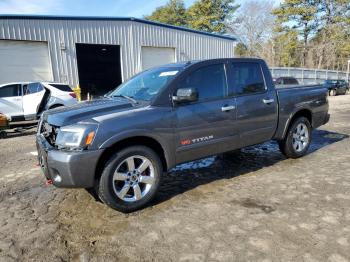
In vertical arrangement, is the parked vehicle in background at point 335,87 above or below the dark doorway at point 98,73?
below

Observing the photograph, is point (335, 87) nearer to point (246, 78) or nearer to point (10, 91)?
point (10, 91)

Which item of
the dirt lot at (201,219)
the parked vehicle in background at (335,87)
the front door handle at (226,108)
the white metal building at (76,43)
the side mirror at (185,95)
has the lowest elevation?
the parked vehicle in background at (335,87)

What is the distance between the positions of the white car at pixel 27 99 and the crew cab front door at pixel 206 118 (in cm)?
816

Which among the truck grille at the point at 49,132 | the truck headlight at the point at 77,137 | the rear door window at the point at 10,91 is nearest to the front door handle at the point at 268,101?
the truck headlight at the point at 77,137

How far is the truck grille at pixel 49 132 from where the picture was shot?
387 centimetres

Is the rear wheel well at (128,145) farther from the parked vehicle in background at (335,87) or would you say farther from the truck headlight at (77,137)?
the parked vehicle in background at (335,87)

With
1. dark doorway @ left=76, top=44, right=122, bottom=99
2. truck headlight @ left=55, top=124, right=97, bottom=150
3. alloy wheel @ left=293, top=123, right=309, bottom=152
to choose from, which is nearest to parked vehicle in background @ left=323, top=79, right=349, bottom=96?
dark doorway @ left=76, top=44, right=122, bottom=99

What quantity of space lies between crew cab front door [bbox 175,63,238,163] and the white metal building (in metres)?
13.8

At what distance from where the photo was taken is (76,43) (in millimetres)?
17328

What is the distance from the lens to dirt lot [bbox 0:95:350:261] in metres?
3.07

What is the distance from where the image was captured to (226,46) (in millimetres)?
23969

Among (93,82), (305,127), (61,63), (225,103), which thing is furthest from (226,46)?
(225,103)

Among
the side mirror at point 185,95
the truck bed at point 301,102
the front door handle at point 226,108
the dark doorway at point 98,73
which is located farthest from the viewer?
the dark doorway at point 98,73

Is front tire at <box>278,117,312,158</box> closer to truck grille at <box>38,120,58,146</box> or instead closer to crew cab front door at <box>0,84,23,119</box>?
truck grille at <box>38,120,58,146</box>
